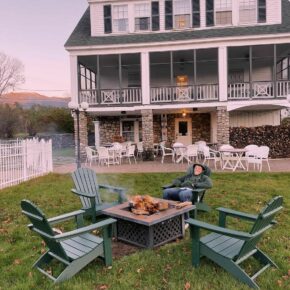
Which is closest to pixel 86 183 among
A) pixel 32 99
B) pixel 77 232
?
pixel 77 232

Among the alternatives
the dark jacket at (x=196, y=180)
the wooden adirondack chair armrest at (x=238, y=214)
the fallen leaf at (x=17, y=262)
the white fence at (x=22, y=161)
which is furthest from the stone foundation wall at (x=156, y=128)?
the fallen leaf at (x=17, y=262)

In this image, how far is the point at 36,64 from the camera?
45.8 m

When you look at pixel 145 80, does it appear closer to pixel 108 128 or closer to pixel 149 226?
pixel 108 128

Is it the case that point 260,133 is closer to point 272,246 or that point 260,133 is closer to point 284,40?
point 284,40

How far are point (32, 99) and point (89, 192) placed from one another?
55.0 meters

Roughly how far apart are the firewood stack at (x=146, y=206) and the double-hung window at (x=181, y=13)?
1382cm

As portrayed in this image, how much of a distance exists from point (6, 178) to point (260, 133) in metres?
11.5

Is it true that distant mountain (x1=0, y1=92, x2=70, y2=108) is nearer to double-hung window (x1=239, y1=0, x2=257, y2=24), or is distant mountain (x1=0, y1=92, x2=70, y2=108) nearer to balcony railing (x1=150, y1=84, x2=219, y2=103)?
balcony railing (x1=150, y1=84, x2=219, y2=103)

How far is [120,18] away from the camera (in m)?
16.7

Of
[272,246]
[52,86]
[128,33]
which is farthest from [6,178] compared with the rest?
[52,86]

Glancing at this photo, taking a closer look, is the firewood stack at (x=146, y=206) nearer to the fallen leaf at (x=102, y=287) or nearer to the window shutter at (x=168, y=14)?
the fallen leaf at (x=102, y=287)

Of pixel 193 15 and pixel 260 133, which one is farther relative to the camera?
pixel 193 15

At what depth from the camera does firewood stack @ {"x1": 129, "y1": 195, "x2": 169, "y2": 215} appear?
452 centimetres

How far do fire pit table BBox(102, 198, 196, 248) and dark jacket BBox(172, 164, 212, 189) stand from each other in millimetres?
957
